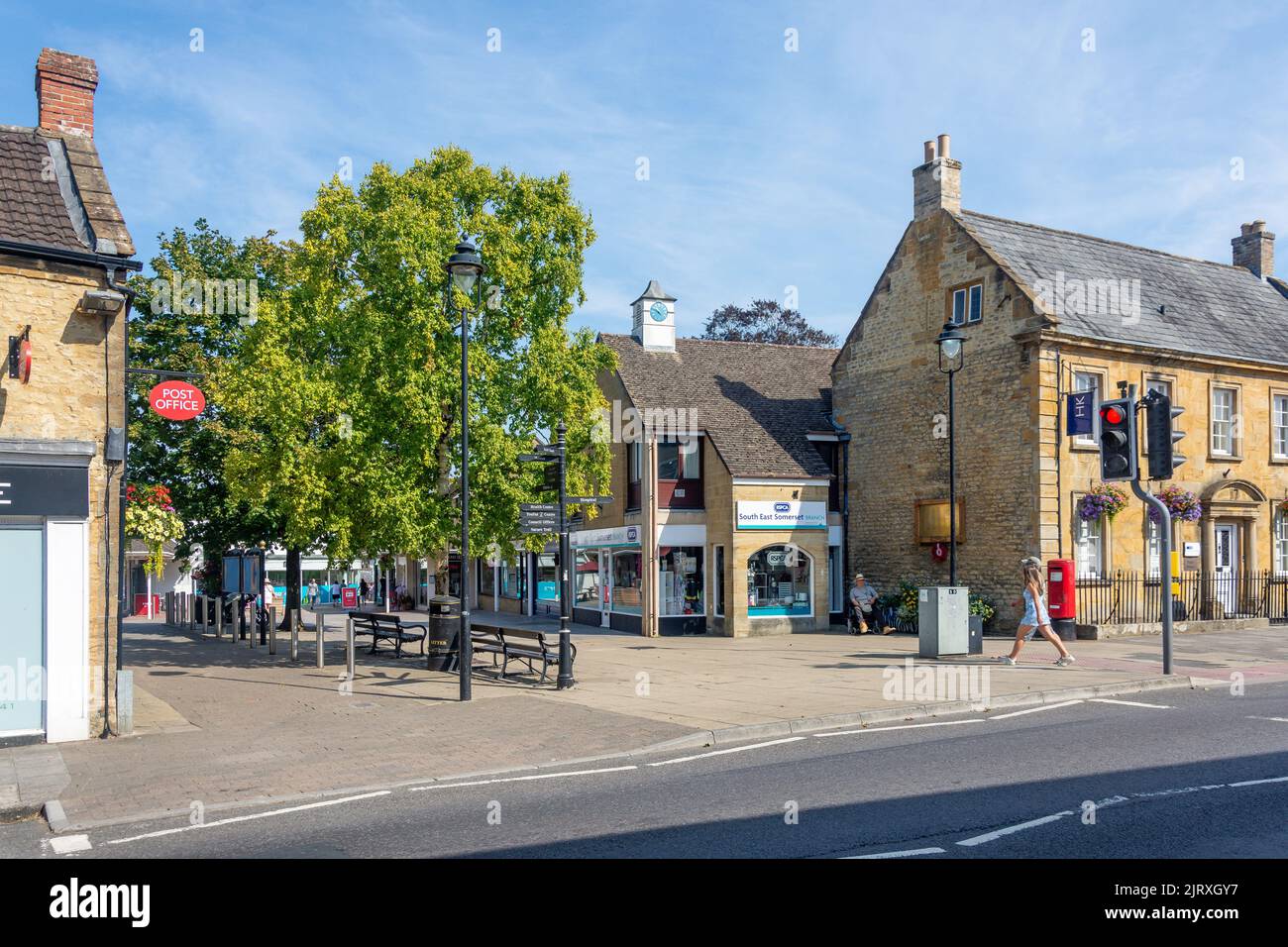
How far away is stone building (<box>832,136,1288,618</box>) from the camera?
23938 mm

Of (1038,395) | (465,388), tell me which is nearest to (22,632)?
(465,388)

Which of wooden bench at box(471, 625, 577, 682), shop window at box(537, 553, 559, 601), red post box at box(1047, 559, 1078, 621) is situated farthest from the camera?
shop window at box(537, 553, 559, 601)

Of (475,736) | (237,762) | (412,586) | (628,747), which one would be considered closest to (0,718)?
(237,762)

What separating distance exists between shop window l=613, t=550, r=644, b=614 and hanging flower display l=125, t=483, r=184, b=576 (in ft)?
37.6

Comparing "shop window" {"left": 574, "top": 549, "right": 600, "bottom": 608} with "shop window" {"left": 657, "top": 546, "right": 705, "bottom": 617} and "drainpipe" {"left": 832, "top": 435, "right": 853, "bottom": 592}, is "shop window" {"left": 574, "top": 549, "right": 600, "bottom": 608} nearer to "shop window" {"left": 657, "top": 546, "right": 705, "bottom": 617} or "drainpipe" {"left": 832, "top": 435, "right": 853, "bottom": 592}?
"shop window" {"left": 657, "top": 546, "right": 705, "bottom": 617}

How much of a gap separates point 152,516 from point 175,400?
12007 millimetres

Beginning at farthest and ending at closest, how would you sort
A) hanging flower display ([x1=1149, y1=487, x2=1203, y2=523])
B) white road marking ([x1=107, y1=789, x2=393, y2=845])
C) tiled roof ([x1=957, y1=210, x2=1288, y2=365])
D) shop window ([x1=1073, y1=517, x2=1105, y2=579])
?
1. tiled roof ([x1=957, y1=210, x2=1288, y2=365])
2. hanging flower display ([x1=1149, y1=487, x2=1203, y2=523])
3. shop window ([x1=1073, y1=517, x2=1105, y2=579])
4. white road marking ([x1=107, y1=789, x2=393, y2=845])

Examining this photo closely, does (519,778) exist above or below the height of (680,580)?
below

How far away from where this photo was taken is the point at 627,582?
29688 mm

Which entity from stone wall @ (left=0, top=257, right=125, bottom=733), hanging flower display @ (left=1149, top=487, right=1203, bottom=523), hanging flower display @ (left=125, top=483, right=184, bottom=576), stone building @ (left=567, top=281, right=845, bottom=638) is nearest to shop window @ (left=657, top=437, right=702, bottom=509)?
stone building @ (left=567, top=281, right=845, bottom=638)

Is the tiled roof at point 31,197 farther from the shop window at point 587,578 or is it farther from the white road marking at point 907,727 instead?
the shop window at point 587,578

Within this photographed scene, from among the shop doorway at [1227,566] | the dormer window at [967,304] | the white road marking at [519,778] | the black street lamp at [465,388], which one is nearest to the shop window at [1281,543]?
the shop doorway at [1227,566]

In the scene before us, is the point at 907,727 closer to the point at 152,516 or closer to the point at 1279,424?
the point at 152,516

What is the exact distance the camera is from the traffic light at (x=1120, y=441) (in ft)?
52.0
